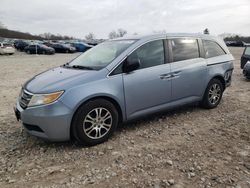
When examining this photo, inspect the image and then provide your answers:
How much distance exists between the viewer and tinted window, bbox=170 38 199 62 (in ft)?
16.0

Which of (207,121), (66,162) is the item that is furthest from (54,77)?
(207,121)

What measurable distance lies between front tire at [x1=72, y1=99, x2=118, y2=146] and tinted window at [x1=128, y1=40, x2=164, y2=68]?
38.1 inches

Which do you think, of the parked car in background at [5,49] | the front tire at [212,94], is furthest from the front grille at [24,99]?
the parked car in background at [5,49]

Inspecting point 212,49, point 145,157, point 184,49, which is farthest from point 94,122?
point 212,49

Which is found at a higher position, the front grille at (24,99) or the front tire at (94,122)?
the front grille at (24,99)

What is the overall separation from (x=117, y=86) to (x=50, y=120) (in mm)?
1135

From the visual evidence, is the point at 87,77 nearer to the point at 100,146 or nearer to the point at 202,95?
the point at 100,146

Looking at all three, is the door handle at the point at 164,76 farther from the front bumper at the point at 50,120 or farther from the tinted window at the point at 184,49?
the front bumper at the point at 50,120

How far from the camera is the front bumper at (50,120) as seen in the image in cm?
355

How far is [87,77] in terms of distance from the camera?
3.87m

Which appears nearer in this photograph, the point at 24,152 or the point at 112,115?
the point at 24,152

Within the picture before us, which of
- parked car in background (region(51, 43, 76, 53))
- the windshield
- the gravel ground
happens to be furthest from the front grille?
parked car in background (region(51, 43, 76, 53))

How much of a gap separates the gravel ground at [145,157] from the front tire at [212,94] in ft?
1.72

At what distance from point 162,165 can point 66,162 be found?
4.23 ft
